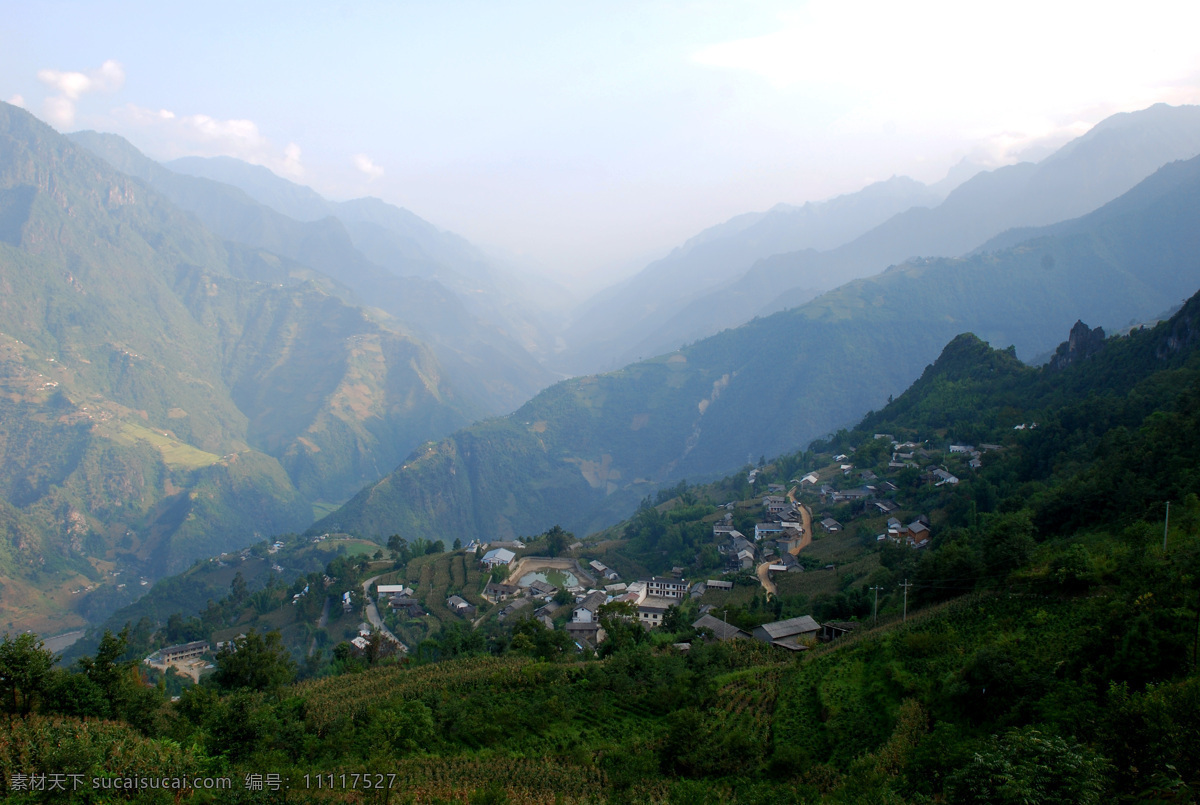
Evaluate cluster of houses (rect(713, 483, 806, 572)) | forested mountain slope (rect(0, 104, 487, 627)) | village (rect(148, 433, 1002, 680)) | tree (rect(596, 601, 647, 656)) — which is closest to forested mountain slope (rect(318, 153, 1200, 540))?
forested mountain slope (rect(0, 104, 487, 627))

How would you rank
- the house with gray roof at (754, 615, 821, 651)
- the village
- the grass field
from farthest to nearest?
the grass field, the village, the house with gray roof at (754, 615, 821, 651)

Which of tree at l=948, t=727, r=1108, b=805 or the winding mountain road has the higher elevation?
tree at l=948, t=727, r=1108, b=805

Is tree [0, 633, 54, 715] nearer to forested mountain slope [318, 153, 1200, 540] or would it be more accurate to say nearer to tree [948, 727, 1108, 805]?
tree [948, 727, 1108, 805]

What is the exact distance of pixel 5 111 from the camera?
7323 inches

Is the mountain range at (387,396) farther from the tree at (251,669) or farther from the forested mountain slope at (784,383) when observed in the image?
the tree at (251,669)

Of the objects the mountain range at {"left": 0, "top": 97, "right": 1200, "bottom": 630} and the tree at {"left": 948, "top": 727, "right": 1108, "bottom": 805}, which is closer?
the tree at {"left": 948, "top": 727, "right": 1108, "bottom": 805}

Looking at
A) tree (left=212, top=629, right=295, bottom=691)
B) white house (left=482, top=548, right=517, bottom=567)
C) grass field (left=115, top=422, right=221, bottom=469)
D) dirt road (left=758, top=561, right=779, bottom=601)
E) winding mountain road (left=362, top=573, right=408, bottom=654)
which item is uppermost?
grass field (left=115, top=422, right=221, bottom=469)

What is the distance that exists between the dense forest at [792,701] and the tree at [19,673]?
0.16 feet

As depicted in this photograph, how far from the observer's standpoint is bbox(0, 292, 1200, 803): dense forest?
11.7 metres

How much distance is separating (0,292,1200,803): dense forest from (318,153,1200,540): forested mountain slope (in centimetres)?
8438

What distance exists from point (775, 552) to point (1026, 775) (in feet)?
126

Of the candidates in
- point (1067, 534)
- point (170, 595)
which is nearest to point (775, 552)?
point (1067, 534)

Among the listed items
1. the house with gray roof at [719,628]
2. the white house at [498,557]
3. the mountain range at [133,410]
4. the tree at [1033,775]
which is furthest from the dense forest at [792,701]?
the mountain range at [133,410]

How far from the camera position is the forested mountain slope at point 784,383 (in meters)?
119
